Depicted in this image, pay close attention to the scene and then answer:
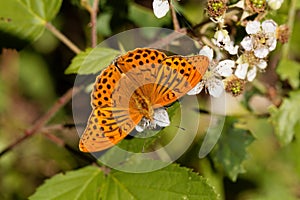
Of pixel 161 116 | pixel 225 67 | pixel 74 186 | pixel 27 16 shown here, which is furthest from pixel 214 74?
pixel 27 16

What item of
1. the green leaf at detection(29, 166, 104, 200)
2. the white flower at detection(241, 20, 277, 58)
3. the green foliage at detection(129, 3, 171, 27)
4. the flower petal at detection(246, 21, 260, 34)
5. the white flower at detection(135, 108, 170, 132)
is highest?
the flower petal at detection(246, 21, 260, 34)

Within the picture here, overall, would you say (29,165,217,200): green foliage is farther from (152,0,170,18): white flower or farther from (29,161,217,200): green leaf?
(152,0,170,18): white flower

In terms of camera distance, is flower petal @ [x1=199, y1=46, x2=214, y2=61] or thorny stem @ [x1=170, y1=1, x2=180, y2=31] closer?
flower petal @ [x1=199, y1=46, x2=214, y2=61]

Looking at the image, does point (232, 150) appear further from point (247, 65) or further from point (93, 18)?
point (93, 18)

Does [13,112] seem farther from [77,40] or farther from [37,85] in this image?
[77,40]

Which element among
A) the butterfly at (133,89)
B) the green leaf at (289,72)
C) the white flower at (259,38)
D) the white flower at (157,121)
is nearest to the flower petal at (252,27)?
the white flower at (259,38)

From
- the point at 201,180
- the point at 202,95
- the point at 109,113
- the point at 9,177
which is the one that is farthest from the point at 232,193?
the point at 109,113

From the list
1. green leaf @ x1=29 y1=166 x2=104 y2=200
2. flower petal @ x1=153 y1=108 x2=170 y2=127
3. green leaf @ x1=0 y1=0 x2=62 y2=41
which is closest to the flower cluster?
flower petal @ x1=153 y1=108 x2=170 y2=127
